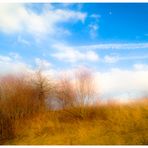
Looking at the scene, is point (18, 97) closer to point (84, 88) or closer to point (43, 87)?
point (43, 87)

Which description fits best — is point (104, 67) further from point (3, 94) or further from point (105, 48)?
point (3, 94)

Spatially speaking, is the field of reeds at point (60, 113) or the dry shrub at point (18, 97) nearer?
the field of reeds at point (60, 113)

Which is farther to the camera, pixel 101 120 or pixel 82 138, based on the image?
pixel 101 120

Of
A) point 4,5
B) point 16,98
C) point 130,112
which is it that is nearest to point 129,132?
point 130,112

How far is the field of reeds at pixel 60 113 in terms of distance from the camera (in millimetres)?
5324

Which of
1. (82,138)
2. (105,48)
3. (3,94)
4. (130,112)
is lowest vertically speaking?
(82,138)

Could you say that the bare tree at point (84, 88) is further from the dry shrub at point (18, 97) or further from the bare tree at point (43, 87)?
the dry shrub at point (18, 97)

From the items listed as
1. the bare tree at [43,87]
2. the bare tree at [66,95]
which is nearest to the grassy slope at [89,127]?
the bare tree at [66,95]

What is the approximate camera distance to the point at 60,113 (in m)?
5.77

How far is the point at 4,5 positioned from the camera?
18.4 ft

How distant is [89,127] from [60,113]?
65 centimetres

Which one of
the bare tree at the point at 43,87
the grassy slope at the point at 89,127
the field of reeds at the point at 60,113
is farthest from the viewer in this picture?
the bare tree at the point at 43,87

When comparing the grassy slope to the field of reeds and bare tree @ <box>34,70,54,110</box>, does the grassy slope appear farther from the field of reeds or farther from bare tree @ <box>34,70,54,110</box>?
bare tree @ <box>34,70,54,110</box>

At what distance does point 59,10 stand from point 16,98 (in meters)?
1.90
